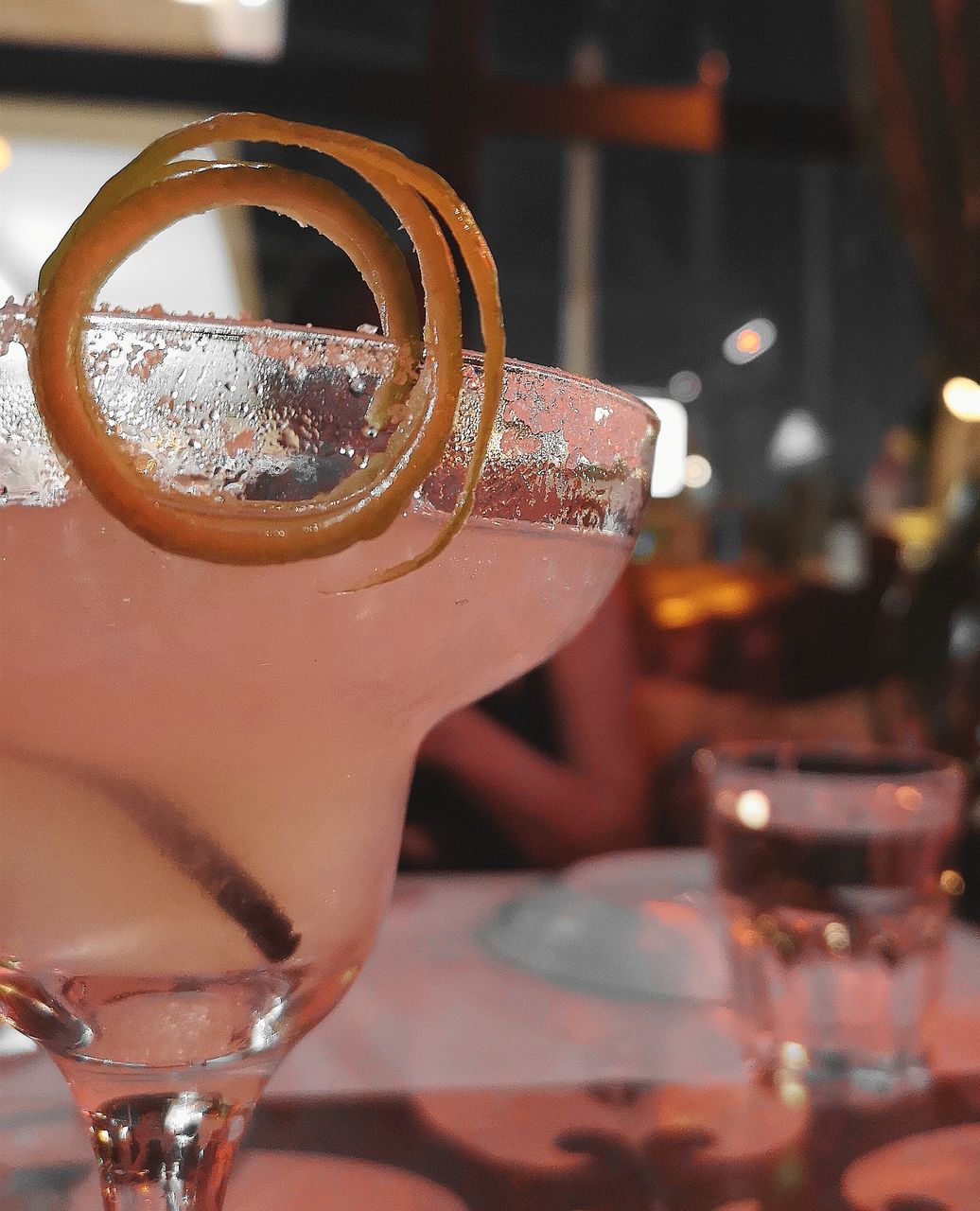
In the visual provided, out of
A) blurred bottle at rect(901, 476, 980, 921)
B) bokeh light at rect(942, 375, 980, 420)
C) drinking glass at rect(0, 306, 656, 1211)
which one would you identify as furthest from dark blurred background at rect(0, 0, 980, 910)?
drinking glass at rect(0, 306, 656, 1211)

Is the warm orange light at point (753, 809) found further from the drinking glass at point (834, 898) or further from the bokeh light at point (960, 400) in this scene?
the bokeh light at point (960, 400)

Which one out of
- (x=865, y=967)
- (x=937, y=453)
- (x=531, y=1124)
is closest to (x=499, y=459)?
(x=531, y=1124)

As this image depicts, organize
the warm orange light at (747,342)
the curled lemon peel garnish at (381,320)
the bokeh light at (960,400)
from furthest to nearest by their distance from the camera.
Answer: the warm orange light at (747,342), the bokeh light at (960,400), the curled lemon peel garnish at (381,320)

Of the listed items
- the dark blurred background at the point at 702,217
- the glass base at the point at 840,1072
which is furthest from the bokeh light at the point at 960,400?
the glass base at the point at 840,1072

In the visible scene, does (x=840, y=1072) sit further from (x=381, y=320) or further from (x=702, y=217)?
(x=702, y=217)

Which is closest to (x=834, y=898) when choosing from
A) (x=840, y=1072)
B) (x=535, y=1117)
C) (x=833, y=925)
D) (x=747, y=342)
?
(x=833, y=925)
